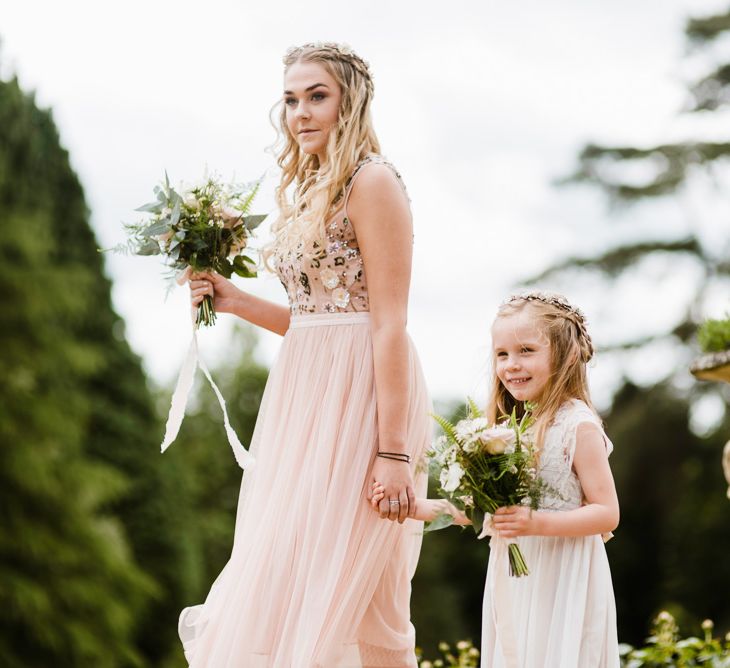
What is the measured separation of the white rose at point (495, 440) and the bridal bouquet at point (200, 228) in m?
1.11

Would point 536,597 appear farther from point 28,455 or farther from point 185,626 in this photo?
point 28,455

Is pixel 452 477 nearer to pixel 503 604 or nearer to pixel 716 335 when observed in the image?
pixel 503 604

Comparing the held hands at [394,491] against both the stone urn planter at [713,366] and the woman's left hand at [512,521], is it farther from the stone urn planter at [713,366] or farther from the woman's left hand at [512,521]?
the stone urn planter at [713,366]

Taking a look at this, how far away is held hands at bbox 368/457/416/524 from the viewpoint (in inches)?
133

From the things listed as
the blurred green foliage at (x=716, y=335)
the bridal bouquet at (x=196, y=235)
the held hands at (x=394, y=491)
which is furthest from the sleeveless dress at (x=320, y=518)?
the blurred green foliage at (x=716, y=335)

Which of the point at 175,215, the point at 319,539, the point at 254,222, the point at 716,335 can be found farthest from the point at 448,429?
the point at 716,335

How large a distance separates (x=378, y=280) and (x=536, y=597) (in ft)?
3.66

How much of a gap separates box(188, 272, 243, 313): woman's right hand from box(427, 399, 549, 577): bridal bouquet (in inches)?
38.5

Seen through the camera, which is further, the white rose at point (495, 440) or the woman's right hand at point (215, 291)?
the woman's right hand at point (215, 291)

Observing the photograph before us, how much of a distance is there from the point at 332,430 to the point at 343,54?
121 cm

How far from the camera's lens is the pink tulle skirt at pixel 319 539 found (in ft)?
11.1

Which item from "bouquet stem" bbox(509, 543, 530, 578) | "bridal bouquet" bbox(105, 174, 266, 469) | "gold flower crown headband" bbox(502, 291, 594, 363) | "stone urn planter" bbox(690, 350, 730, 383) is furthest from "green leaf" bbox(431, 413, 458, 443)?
"stone urn planter" bbox(690, 350, 730, 383)

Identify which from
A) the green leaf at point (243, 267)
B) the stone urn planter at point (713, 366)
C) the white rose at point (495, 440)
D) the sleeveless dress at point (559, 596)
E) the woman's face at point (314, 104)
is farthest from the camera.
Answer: the stone urn planter at point (713, 366)

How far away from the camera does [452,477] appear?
327 centimetres
